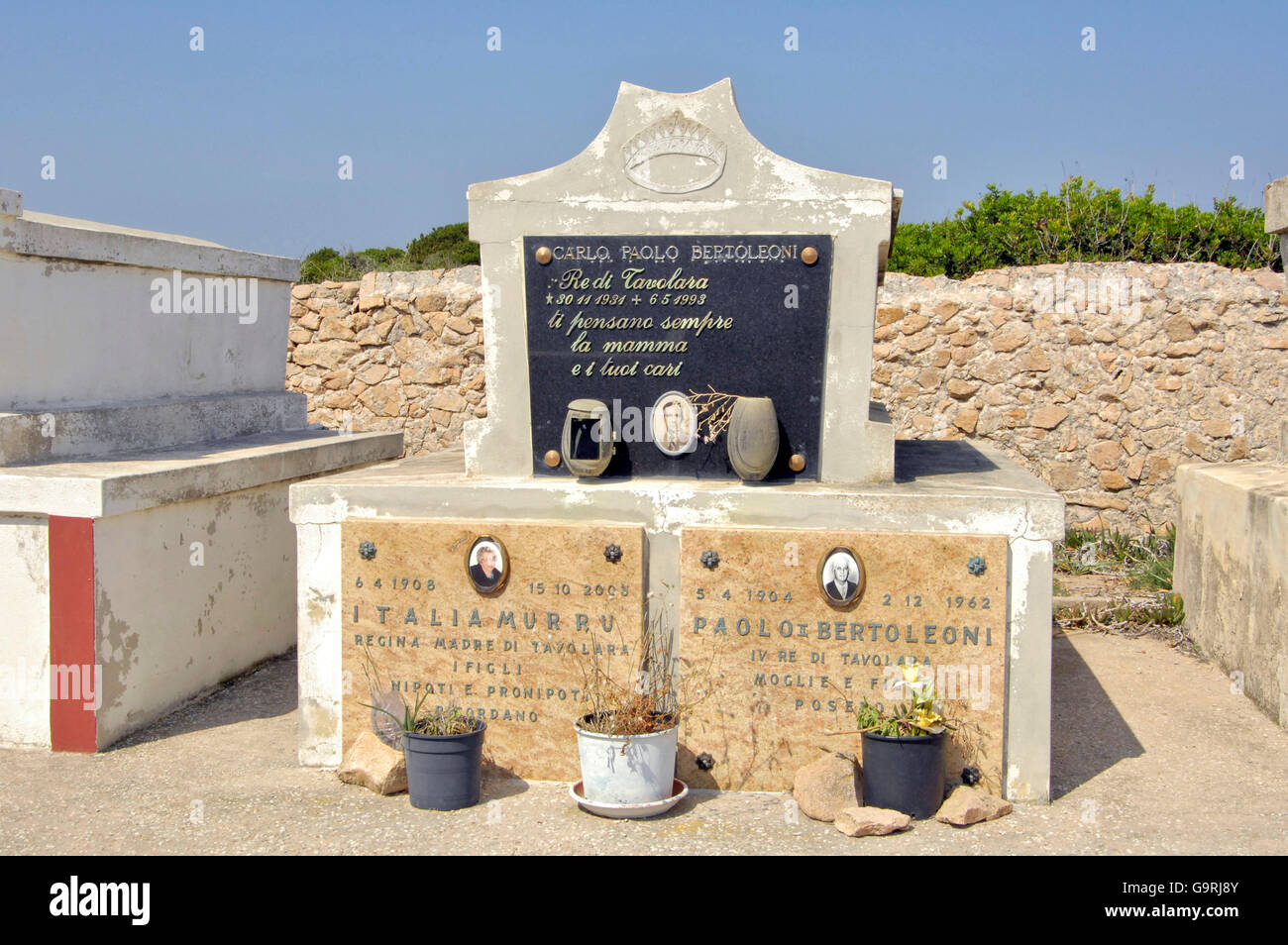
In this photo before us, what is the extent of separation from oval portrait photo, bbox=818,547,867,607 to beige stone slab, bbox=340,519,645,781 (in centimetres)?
83

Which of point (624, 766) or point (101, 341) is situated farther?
point (101, 341)

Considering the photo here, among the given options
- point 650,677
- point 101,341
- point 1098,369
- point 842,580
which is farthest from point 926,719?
point 1098,369

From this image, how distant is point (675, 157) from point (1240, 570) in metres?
4.26

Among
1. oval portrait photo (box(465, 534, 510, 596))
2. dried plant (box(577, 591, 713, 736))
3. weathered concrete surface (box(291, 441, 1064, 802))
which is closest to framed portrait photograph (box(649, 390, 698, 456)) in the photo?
weathered concrete surface (box(291, 441, 1064, 802))

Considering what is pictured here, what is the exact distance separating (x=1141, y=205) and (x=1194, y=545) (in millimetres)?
7522

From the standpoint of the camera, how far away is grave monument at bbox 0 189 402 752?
5.79 metres

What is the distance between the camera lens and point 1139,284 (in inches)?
406

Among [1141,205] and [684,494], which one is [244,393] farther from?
[1141,205]

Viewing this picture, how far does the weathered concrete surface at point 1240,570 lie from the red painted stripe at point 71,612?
20.1 feet

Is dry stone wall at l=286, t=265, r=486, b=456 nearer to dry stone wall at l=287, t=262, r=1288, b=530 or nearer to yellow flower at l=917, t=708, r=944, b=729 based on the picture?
dry stone wall at l=287, t=262, r=1288, b=530

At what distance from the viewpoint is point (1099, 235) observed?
14.2m

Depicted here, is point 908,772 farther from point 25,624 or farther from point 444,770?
point 25,624

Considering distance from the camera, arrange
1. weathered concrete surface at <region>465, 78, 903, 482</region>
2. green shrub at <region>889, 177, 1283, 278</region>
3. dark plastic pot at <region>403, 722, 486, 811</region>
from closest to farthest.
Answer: dark plastic pot at <region>403, 722, 486, 811</region> → weathered concrete surface at <region>465, 78, 903, 482</region> → green shrub at <region>889, 177, 1283, 278</region>

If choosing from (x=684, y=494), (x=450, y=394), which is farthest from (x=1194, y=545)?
(x=450, y=394)
